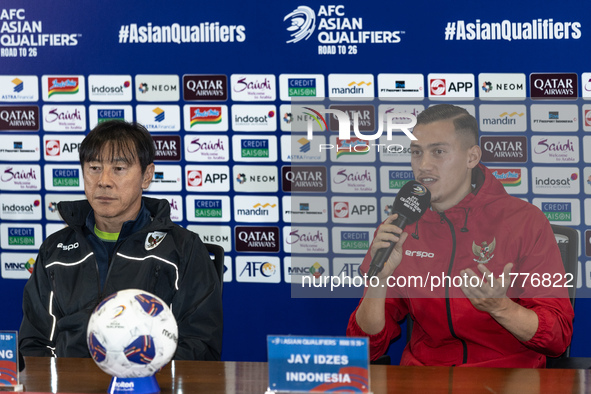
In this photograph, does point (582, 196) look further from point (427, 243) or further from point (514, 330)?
point (514, 330)

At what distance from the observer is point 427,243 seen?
265cm

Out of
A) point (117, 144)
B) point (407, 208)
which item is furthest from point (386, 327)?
point (117, 144)

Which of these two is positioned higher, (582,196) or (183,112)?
(183,112)

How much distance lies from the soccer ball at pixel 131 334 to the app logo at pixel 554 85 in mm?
2058

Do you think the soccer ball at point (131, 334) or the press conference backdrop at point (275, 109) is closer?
the soccer ball at point (131, 334)

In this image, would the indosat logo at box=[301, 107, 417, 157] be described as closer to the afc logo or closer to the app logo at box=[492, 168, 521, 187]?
the app logo at box=[492, 168, 521, 187]

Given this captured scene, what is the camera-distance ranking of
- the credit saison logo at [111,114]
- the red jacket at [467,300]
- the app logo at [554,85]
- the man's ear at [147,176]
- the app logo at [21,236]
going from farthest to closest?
the app logo at [21,236], the credit saison logo at [111,114], the app logo at [554,85], the man's ear at [147,176], the red jacket at [467,300]

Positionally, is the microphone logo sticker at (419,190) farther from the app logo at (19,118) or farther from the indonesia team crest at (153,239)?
the app logo at (19,118)

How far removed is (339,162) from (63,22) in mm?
1414

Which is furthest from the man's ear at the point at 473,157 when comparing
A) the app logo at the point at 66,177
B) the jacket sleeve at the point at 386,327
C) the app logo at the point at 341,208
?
Answer: the app logo at the point at 66,177

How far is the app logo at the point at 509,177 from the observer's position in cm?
317

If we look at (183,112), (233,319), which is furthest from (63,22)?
(233,319)

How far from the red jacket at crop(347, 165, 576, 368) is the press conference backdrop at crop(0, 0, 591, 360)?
0.64 meters

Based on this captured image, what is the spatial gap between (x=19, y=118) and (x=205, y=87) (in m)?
0.91
